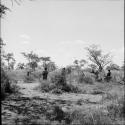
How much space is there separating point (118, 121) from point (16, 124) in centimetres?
293

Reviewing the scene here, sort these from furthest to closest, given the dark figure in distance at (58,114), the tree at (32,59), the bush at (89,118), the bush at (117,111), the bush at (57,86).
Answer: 1. the tree at (32,59)
2. the bush at (57,86)
3. the bush at (117,111)
4. the dark figure in distance at (58,114)
5. the bush at (89,118)

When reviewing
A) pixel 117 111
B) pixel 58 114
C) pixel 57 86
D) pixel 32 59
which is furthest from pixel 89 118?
pixel 32 59

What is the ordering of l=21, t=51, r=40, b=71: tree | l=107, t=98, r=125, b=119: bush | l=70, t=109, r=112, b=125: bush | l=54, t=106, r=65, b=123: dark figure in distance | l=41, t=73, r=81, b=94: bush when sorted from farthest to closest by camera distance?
l=21, t=51, r=40, b=71: tree
l=41, t=73, r=81, b=94: bush
l=107, t=98, r=125, b=119: bush
l=54, t=106, r=65, b=123: dark figure in distance
l=70, t=109, r=112, b=125: bush

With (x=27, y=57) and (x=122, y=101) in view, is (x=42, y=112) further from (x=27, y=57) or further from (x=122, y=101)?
(x=27, y=57)

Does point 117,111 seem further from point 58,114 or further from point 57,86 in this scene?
point 57,86

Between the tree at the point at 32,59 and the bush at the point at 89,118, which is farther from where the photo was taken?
the tree at the point at 32,59

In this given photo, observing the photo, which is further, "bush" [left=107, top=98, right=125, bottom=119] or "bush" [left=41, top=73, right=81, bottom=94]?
"bush" [left=41, top=73, right=81, bottom=94]

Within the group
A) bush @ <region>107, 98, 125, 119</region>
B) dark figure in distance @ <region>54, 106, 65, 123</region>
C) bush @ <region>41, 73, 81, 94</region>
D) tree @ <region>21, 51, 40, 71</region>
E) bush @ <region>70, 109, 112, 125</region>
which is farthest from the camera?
tree @ <region>21, 51, 40, 71</region>

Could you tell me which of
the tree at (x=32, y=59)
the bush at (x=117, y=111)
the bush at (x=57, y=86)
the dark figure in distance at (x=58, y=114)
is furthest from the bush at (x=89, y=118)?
the tree at (x=32, y=59)

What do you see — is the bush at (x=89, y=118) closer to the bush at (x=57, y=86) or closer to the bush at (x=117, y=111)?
the bush at (x=117, y=111)

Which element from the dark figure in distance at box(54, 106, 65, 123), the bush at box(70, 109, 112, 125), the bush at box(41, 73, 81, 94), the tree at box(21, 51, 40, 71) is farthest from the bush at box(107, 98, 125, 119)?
the tree at box(21, 51, 40, 71)

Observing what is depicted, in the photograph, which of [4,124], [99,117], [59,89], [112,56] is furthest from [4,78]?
[112,56]

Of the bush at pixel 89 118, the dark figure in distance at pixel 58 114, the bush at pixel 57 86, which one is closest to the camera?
the bush at pixel 89 118

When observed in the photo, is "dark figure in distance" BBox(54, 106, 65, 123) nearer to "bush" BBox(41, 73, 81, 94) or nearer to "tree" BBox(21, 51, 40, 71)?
"bush" BBox(41, 73, 81, 94)
